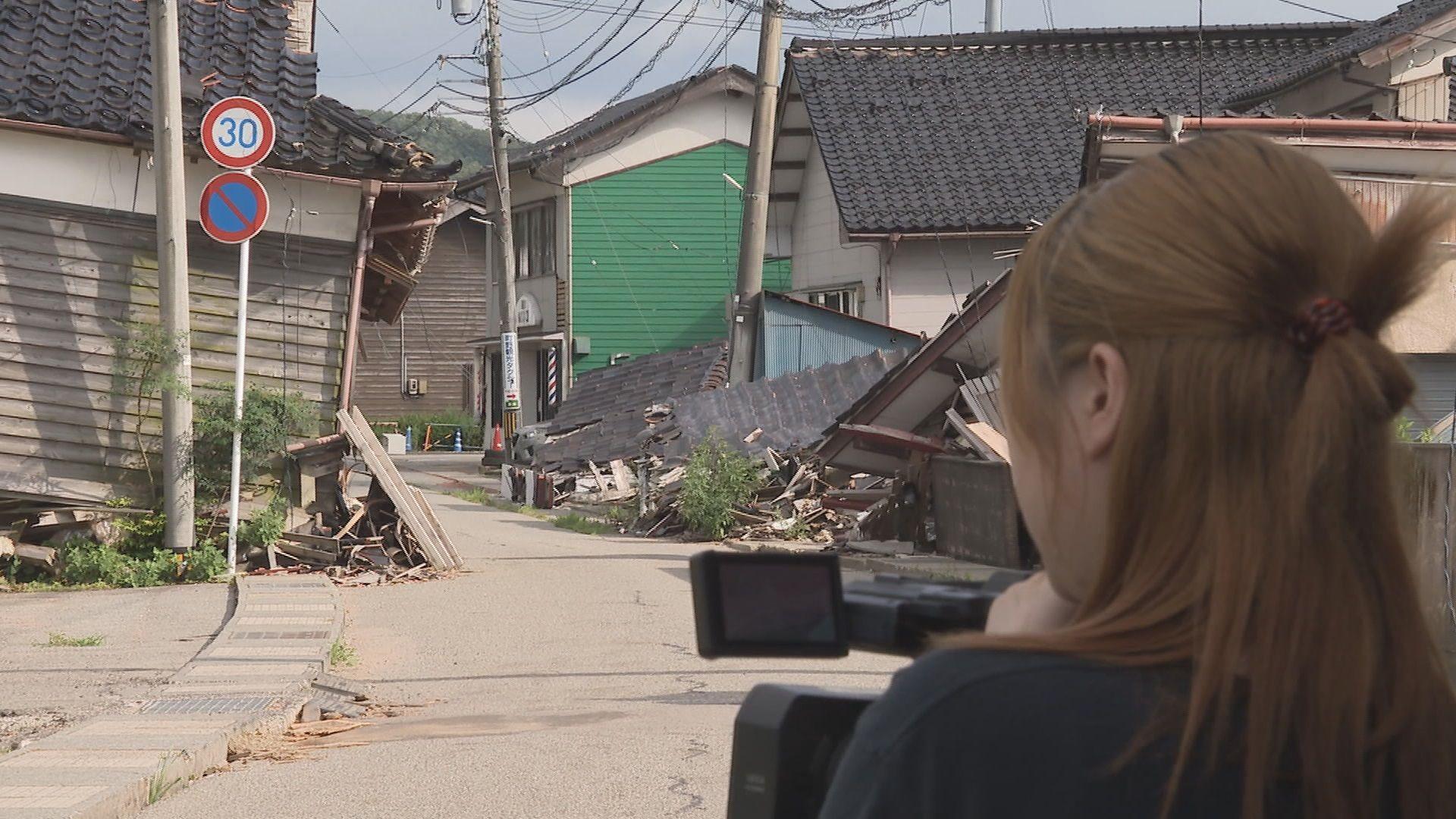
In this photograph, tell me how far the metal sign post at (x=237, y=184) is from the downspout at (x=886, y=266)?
12.9 metres

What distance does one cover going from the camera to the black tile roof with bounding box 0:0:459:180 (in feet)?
42.8

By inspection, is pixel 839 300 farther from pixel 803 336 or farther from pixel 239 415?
pixel 239 415

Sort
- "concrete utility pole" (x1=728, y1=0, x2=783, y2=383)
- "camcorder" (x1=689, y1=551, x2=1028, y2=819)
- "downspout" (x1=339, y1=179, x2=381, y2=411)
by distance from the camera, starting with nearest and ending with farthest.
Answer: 1. "camcorder" (x1=689, y1=551, x2=1028, y2=819)
2. "downspout" (x1=339, y1=179, x2=381, y2=411)
3. "concrete utility pole" (x1=728, y1=0, x2=783, y2=383)

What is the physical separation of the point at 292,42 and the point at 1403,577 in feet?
59.6

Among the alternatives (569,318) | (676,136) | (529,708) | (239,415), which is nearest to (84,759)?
(529,708)

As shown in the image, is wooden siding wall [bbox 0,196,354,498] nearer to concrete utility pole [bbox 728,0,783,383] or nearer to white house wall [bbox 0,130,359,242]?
white house wall [bbox 0,130,359,242]

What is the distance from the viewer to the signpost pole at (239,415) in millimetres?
12414

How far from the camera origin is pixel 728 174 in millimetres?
33688

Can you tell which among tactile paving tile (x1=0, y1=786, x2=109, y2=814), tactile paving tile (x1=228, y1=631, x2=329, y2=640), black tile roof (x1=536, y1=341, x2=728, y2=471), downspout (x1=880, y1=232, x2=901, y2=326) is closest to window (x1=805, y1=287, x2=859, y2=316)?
downspout (x1=880, y1=232, x2=901, y2=326)

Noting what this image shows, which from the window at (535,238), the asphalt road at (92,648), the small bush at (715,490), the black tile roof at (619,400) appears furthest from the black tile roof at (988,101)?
the asphalt road at (92,648)

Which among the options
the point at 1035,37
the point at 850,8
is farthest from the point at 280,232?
the point at 1035,37

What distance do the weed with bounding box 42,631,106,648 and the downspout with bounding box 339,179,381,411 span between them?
4.54 meters

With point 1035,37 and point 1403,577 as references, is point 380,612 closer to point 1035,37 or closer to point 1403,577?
point 1403,577

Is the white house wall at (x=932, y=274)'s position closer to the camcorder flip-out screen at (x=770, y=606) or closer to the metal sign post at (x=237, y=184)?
the metal sign post at (x=237, y=184)
